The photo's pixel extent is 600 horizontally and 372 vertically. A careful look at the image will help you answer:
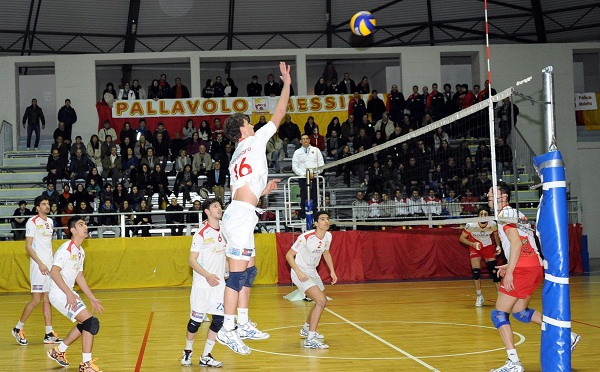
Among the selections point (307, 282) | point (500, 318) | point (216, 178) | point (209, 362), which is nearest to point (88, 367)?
point (209, 362)

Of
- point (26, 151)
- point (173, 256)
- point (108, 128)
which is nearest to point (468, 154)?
point (173, 256)

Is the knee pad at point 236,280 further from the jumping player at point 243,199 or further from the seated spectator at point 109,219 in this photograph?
the seated spectator at point 109,219

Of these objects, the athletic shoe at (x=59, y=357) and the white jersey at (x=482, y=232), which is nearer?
the athletic shoe at (x=59, y=357)

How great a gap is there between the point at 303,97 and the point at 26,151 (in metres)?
10.8

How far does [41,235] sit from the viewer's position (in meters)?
12.1

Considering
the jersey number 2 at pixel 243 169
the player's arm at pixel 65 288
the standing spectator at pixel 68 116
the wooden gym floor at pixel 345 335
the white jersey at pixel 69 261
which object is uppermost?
the standing spectator at pixel 68 116

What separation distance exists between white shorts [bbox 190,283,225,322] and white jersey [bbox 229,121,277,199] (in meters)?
1.87

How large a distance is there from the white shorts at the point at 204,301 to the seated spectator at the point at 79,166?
676 inches

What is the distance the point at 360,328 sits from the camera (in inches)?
476

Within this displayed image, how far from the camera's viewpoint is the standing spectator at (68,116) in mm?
28562

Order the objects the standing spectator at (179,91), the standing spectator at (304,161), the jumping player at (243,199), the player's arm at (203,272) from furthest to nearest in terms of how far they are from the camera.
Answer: the standing spectator at (179,91) < the standing spectator at (304,161) < the player's arm at (203,272) < the jumping player at (243,199)

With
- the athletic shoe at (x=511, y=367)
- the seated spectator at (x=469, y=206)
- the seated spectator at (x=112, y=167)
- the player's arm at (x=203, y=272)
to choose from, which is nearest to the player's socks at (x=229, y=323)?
the player's arm at (x=203, y=272)

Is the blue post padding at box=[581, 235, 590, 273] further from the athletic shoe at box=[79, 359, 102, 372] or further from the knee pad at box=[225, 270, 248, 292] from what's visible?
the athletic shoe at box=[79, 359, 102, 372]

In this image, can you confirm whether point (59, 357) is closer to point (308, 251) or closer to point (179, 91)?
point (308, 251)
